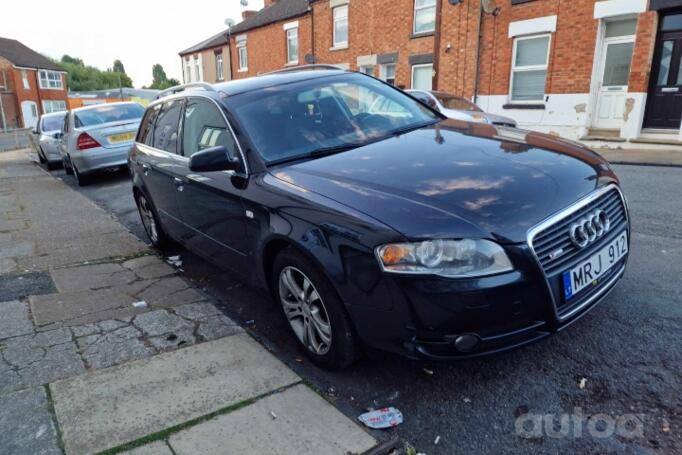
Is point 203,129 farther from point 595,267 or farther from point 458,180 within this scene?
point 595,267

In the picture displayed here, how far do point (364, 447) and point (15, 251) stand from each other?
5272 millimetres

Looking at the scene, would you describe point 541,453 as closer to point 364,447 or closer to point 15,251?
point 364,447

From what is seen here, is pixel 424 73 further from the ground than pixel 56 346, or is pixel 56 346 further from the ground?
pixel 424 73

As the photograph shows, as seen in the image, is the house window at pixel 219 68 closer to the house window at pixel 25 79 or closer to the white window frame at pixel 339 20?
the white window frame at pixel 339 20

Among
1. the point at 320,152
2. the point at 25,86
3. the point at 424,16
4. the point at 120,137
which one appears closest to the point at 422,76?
the point at 424,16

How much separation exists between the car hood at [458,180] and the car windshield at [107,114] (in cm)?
925

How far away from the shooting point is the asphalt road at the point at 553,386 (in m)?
2.25

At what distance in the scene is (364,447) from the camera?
2254mm

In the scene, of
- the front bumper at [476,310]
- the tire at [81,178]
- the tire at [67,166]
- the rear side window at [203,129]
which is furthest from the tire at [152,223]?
the tire at [67,166]

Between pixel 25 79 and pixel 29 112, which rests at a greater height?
pixel 25 79

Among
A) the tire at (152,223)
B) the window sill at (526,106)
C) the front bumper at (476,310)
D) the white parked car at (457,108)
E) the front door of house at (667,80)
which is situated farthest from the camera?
the window sill at (526,106)

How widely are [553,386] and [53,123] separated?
18.1 metres

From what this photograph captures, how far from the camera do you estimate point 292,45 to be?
23.3m

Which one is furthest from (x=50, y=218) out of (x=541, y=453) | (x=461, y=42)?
(x=461, y=42)
